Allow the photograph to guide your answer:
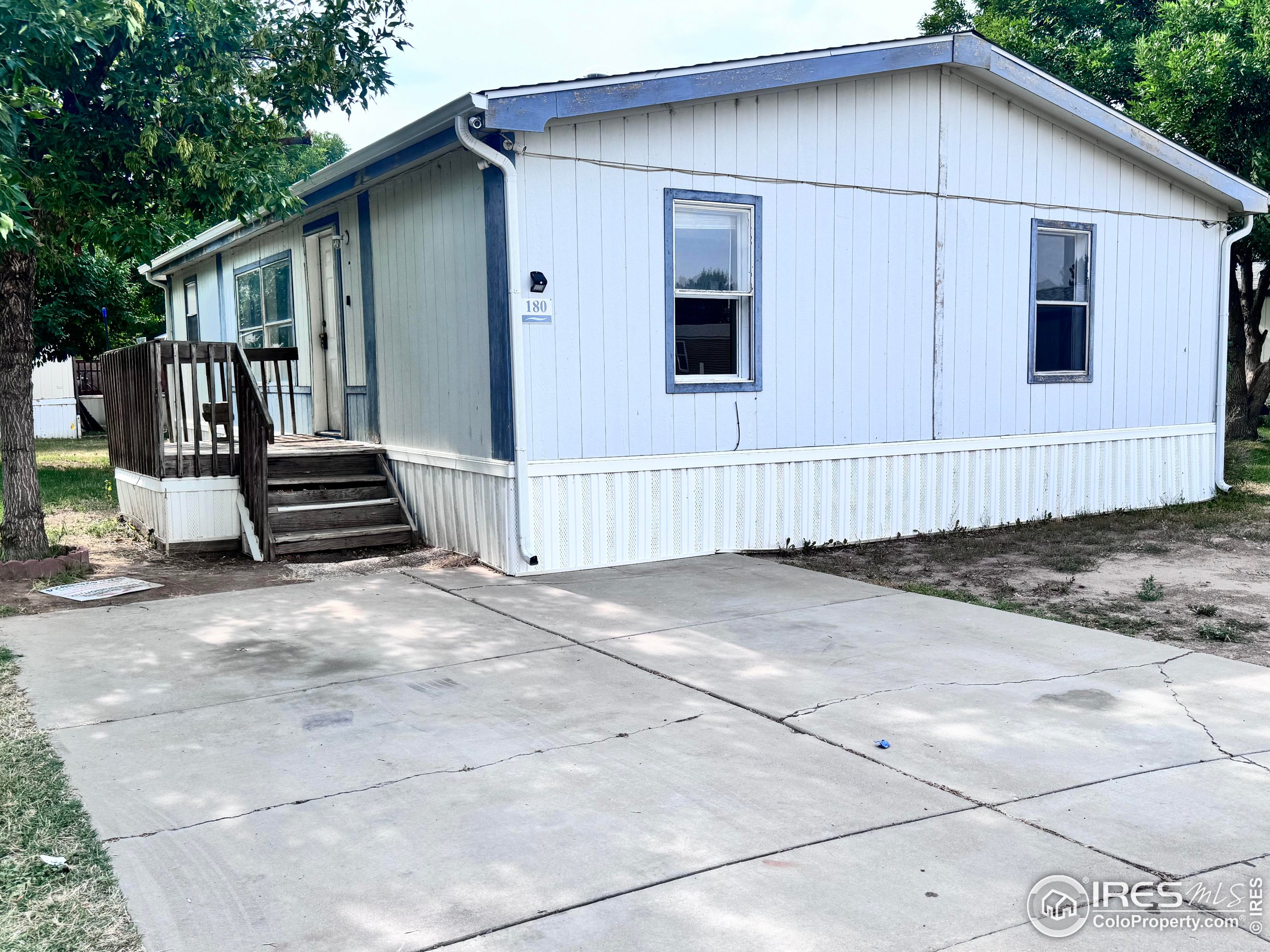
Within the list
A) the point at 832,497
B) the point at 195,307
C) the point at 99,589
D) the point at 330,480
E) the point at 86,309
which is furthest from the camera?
the point at 86,309

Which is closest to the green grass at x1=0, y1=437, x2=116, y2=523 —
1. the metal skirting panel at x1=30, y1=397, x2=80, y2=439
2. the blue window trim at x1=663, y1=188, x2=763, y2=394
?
the metal skirting panel at x1=30, y1=397, x2=80, y2=439

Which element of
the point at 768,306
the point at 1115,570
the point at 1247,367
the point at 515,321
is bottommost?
the point at 1115,570

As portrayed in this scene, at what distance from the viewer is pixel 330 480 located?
9.01 m

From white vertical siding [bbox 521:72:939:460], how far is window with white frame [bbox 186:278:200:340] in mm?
9823

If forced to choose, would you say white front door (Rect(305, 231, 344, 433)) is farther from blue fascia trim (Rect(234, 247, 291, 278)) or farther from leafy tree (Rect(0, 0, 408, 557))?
leafy tree (Rect(0, 0, 408, 557))

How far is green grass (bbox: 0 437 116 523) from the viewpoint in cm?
1184

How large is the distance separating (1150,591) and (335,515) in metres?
5.96

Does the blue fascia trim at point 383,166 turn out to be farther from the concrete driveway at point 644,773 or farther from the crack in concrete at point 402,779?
the crack in concrete at point 402,779

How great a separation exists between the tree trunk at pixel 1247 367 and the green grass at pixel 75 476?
16.4m

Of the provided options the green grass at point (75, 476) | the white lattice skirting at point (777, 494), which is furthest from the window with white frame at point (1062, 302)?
the green grass at point (75, 476)

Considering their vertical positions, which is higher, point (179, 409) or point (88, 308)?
point (88, 308)

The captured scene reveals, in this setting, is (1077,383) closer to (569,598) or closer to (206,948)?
(569,598)

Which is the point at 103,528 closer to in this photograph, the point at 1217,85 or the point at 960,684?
the point at 960,684

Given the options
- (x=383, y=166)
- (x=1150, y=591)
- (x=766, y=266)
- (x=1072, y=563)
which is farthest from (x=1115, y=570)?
(x=383, y=166)
